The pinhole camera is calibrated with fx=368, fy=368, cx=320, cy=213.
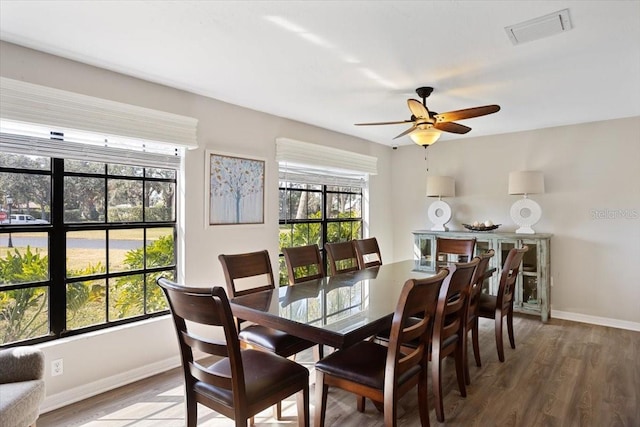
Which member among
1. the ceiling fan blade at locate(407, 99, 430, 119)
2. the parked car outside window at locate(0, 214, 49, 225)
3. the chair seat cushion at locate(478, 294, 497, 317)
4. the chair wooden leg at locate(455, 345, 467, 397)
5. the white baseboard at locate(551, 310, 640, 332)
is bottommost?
A: the white baseboard at locate(551, 310, 640, 332)

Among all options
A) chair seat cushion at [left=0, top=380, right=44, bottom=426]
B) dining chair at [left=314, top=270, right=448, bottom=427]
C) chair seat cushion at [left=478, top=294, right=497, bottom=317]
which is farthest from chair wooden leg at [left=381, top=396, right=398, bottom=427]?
chair seat cushion at [left=478, top=294, right=497, bottom=317]

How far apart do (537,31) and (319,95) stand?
1714 millimetres

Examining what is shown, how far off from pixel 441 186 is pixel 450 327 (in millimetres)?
2998

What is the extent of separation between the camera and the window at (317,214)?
416 cm

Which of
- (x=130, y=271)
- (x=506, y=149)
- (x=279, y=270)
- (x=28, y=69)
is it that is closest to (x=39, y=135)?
(x=28, y=69)

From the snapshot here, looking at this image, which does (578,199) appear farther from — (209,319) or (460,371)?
(209,319)

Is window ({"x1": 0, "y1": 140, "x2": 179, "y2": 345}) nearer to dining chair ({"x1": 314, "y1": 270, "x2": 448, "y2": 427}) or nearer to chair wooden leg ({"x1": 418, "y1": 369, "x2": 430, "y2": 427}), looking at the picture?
dining chair ({"x1": 314, "y1": 270, "x2": 448, "y2": 427})

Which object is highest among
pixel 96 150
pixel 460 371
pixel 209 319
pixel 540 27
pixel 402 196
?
pixel 540 27

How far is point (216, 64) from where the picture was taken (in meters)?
2.57

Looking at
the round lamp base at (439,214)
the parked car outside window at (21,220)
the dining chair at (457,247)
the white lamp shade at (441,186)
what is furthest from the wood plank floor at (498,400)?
the white lamp shade at (441,186)

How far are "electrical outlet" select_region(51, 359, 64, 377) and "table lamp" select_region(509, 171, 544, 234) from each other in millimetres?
4625

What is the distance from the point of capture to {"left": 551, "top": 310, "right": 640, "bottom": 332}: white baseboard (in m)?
3.98

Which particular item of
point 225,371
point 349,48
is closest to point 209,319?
point 225,371

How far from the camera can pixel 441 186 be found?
16.4ft
